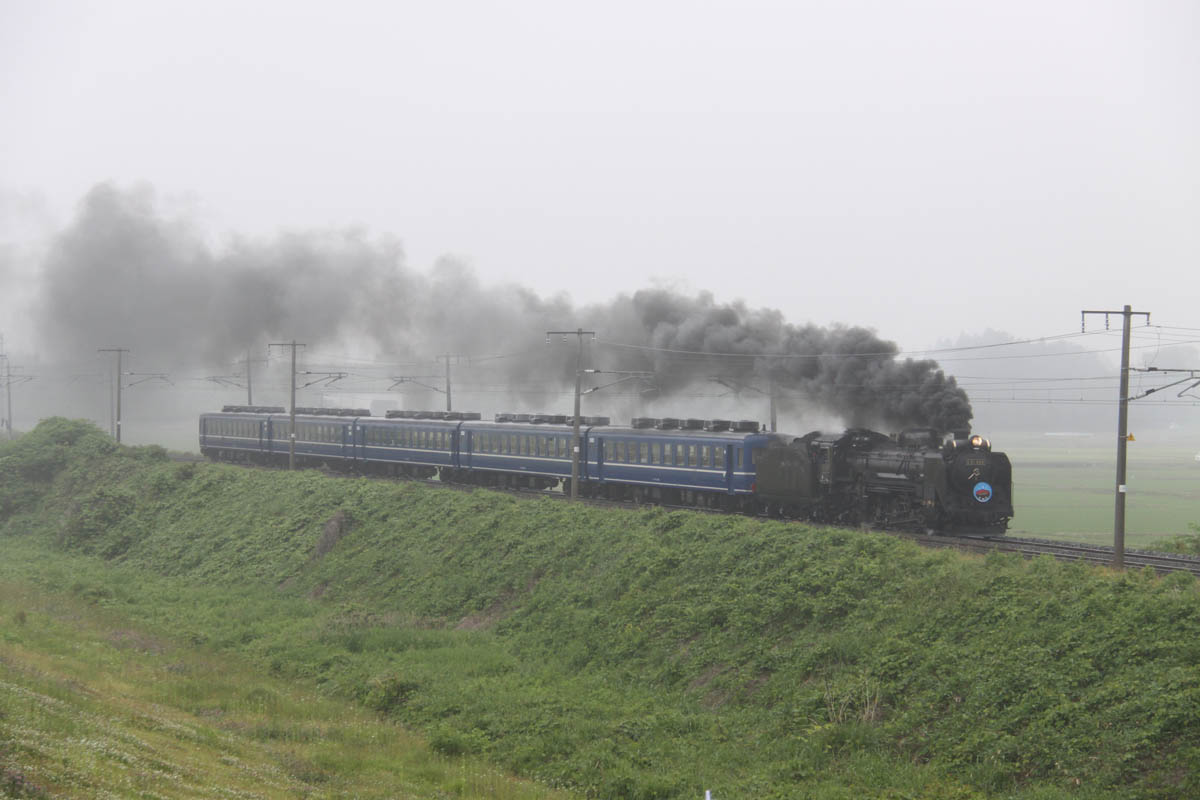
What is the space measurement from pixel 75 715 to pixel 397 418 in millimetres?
35094

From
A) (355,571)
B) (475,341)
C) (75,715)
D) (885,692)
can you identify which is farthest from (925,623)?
(475,341)

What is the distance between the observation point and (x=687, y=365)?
4238 centimetres

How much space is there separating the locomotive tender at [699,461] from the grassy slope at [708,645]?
17.0ft

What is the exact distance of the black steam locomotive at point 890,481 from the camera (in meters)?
25.2

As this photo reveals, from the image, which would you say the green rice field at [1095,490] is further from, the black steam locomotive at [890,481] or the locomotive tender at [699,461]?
the locomotive tender at [699,461]

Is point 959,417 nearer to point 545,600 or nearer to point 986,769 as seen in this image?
point 545,600

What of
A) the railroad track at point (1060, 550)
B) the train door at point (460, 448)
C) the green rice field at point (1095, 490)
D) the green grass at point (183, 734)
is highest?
the train door at point (460, 448)

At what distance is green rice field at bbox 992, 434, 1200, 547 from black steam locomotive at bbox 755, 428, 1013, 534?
17.1 m

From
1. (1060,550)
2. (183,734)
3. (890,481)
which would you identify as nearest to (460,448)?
(890,481)

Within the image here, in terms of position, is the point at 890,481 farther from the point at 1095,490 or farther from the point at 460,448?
the point at 1095,490

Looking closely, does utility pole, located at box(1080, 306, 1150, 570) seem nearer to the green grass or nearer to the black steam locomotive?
the black steam locomotive

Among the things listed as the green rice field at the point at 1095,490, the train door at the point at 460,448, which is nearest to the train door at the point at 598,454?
the train door at the point at 460,448

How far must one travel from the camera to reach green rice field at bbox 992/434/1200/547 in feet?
161

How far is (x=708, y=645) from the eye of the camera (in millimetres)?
19484
